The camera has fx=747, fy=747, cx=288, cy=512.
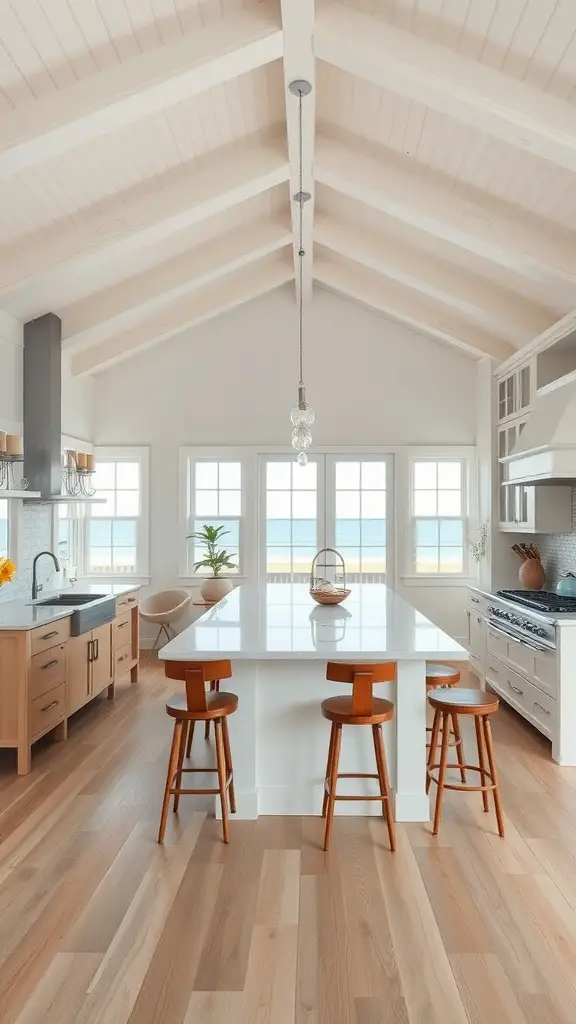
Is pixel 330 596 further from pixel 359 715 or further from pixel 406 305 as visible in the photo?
pixel 406 305

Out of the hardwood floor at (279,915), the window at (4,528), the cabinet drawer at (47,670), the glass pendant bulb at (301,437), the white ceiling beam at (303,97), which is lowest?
the hardwood floor at (279,915)

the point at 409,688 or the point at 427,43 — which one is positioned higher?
the point at 427,43

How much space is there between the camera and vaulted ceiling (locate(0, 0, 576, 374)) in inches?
142

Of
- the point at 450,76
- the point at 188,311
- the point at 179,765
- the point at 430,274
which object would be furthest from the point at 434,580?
the point at 450,76

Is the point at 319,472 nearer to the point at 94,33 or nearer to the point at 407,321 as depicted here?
the point at 407,321

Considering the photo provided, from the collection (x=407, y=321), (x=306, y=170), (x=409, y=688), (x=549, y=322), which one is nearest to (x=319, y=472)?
(x=407, y=321)

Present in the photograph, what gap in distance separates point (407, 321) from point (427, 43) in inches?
152

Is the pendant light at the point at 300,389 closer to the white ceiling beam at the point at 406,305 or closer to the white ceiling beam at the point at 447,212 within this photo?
the white ceiling beam at the point at 447,212

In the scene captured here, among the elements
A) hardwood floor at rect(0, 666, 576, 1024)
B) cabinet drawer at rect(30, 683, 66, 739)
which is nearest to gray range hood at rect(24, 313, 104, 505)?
cabinet drawer at rect(30, 683, 66, 739)

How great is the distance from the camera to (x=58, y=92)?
3768 millimetres

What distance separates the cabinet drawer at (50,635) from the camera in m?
4.55

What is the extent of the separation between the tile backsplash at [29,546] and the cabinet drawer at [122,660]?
2.96 ft

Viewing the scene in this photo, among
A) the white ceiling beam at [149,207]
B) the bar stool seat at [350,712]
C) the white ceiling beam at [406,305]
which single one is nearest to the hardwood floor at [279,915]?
the bar stool seat at [350,712]

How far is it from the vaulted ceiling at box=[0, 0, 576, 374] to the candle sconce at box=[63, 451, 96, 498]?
3.32 feet
